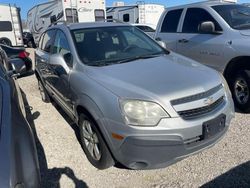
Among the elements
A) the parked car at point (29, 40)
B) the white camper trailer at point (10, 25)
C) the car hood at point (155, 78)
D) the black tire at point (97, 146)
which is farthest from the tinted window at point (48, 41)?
the parked car at point (29, 40)

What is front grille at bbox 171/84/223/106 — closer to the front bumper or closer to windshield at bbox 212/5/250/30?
the front bumper

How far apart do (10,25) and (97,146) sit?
652 inches

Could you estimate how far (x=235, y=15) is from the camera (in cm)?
530

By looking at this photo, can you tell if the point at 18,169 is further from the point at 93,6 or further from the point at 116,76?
the point at 93,6

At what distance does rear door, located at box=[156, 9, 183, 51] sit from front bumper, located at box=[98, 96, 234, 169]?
362 cm

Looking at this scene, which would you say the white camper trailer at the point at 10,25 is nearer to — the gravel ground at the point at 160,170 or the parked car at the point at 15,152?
the gravel ground at the point at 160,170

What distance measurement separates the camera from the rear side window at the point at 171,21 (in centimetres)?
614

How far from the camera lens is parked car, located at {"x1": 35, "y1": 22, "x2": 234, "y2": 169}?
8.78 feet

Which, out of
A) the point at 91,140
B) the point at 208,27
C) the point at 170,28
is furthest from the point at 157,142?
the point at 170,28

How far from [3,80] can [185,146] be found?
75.8 inches

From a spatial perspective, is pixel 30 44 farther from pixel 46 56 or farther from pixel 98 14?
pixel 46 56

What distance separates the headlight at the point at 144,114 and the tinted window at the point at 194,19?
329 cm

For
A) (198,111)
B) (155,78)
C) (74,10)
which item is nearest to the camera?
(198,111)

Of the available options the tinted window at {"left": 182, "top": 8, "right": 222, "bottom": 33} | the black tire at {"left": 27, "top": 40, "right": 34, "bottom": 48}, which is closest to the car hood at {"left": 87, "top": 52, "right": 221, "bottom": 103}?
the tinted window at {"left": 182, "top": 8, "right": 222, "bottom": 33}
